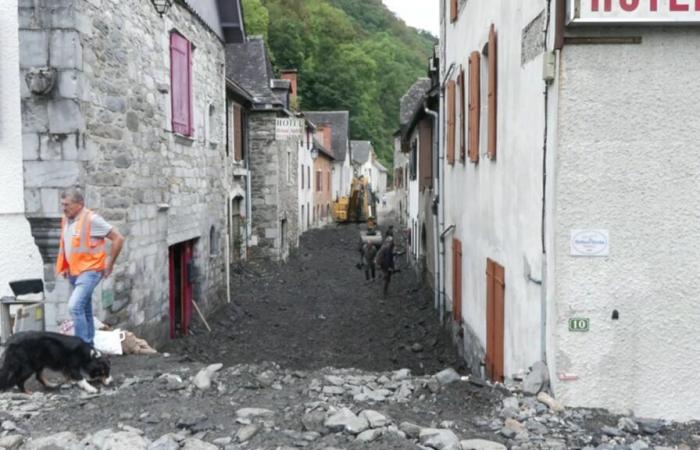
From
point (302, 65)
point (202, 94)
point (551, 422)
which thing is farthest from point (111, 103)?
point (302, 65)

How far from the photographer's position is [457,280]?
12.5m

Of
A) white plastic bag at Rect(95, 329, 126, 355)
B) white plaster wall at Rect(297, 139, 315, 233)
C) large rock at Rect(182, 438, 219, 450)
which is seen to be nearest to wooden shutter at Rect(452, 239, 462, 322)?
white plastic bag at Rect(95, 329, 126, 355)

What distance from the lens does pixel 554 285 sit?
231 inches

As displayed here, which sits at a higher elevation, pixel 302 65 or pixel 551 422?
pixel 302 65

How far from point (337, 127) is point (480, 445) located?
1944 inches

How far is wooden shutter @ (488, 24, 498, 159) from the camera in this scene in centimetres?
845

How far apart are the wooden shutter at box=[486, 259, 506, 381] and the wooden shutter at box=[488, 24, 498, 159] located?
4.66 ft

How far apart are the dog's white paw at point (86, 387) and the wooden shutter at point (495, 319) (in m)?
4.32

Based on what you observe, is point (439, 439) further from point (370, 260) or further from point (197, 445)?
point (370, 260)

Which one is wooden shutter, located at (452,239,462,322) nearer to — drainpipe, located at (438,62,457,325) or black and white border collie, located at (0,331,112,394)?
drainpipe, located at (438,62,457,325)

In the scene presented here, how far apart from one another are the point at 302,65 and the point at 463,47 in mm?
48178

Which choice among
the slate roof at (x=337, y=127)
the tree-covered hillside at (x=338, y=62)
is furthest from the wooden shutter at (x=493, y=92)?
the slate roof at (x=337, y=127)

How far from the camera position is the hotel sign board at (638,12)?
558cm

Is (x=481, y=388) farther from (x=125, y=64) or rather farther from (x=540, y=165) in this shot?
(x=125, y=64)
